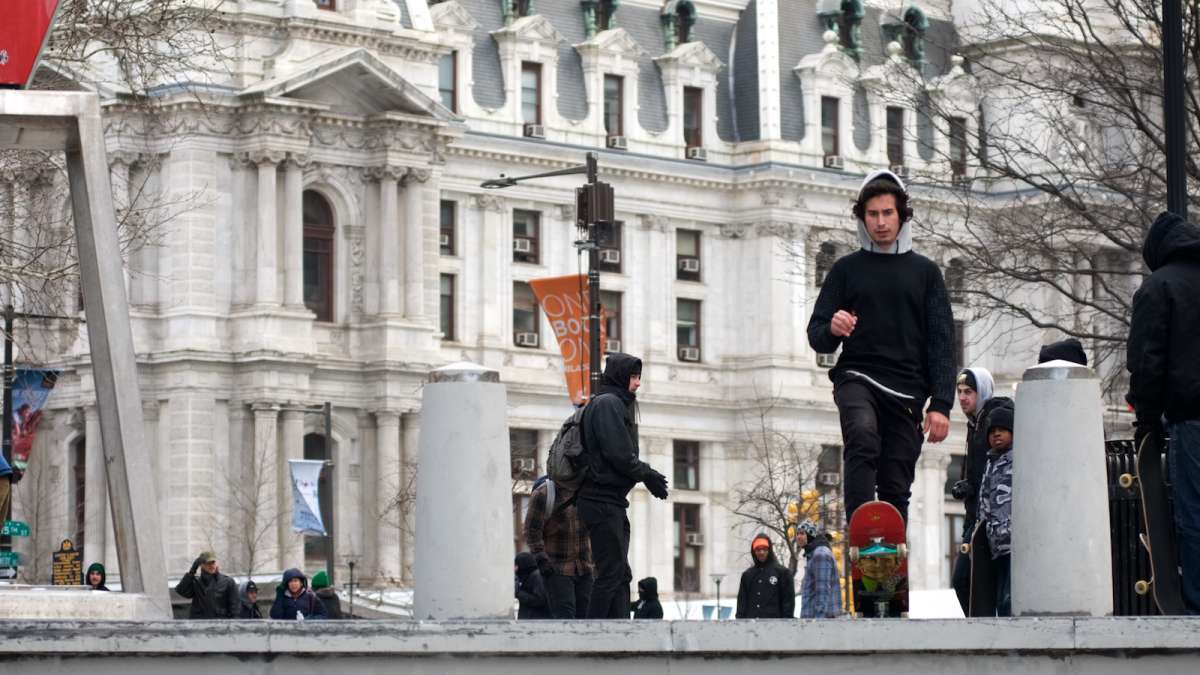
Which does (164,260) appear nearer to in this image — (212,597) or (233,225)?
(233,225)

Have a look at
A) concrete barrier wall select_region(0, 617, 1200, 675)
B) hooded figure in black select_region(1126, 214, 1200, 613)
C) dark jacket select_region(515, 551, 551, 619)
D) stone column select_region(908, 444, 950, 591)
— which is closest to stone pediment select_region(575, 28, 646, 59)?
stone column select_region(908, 444, 950, 591)

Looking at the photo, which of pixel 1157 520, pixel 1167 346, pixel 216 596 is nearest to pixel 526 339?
pixel 216 596

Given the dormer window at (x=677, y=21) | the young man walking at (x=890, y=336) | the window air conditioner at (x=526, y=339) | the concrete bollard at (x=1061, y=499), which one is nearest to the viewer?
the concrete bollard at (x=1061, y=499)

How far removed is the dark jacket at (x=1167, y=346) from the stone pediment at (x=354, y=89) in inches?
2419

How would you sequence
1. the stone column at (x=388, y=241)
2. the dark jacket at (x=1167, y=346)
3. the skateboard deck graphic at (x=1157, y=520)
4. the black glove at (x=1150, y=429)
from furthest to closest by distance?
the stone column at (x=388, y=241)
the black glove at (x=1150, y=429)
the skateboard deck graphic at (x=1157, y=520)
the dark jacket at (x=1167, y=346)

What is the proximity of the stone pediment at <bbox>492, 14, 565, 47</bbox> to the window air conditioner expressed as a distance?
24.7ft

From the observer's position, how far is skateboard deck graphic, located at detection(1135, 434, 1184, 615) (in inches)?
636

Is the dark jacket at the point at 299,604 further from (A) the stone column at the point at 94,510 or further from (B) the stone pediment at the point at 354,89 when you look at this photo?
(B) the stone pediment at the point at 354,89

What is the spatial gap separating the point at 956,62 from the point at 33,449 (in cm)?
2727

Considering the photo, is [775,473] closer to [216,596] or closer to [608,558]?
[216,596]

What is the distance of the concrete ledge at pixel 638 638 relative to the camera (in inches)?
507

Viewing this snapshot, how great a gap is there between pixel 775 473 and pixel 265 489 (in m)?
16.1

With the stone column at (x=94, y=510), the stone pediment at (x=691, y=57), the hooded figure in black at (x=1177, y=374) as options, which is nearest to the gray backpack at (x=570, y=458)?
the hooded figure in black at (x=1177, y=374)

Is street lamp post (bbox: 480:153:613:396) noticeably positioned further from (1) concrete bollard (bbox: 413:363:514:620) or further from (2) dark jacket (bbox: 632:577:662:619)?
(1) concrete bollard (bbox: 413:363:514:620)
